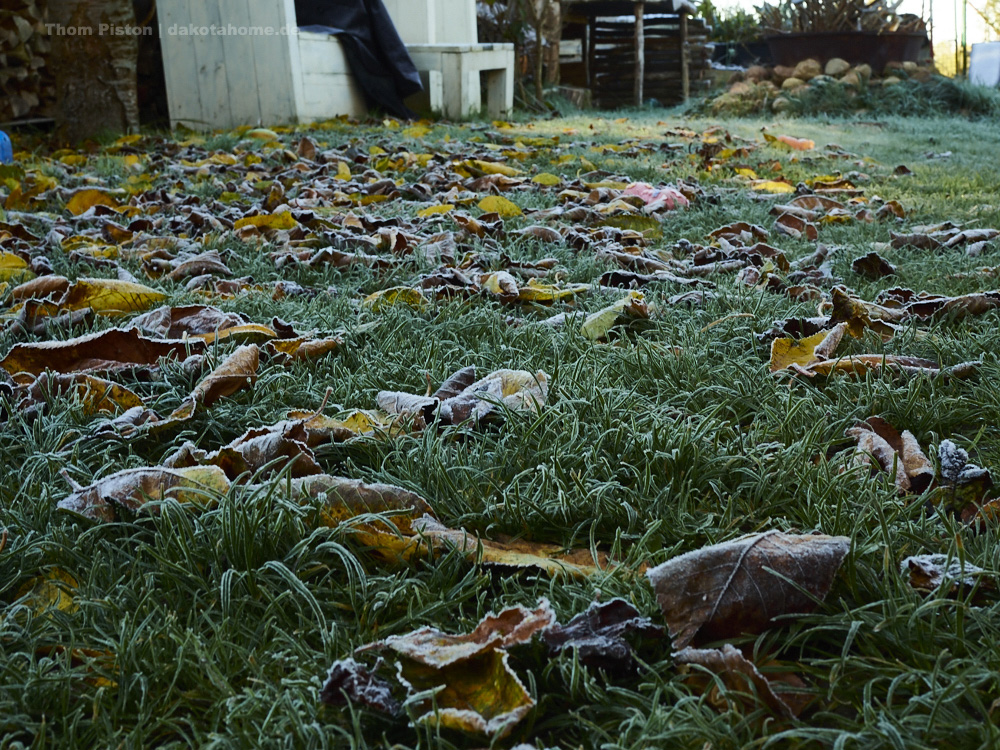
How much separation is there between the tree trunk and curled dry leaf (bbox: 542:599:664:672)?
22.8 feet

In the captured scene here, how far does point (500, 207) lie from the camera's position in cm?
391

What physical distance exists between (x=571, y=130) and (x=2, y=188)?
526 cm

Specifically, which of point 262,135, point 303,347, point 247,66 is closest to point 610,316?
point 303,347

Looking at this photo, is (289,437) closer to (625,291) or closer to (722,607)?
(722,607)

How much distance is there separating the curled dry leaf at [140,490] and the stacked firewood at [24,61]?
6.99 metres

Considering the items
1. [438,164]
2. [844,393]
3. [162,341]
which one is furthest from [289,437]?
[438,164]

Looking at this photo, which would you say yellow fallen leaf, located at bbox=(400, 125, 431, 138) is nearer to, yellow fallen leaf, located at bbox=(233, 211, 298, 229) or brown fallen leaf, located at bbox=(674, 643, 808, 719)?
yellow fallen leaf, located at bbox=(233, 211, 298, 229)

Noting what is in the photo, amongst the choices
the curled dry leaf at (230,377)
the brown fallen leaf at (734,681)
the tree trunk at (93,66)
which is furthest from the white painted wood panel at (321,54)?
the brown fallen leaf at (734,681)

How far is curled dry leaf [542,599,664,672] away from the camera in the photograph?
39.4 inches

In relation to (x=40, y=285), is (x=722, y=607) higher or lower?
lower

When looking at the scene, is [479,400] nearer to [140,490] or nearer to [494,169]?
[140,490]

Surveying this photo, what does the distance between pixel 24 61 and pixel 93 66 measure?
33.1 inches

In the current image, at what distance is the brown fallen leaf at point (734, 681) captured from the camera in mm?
925

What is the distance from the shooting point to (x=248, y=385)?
1834 millimetres
